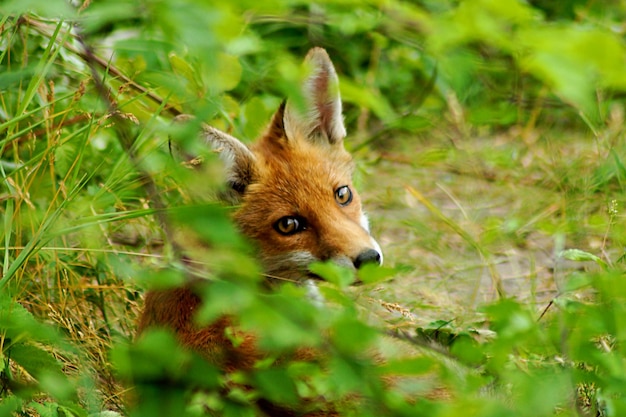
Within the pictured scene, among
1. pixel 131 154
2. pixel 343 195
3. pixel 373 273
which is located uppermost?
pixel 373 273

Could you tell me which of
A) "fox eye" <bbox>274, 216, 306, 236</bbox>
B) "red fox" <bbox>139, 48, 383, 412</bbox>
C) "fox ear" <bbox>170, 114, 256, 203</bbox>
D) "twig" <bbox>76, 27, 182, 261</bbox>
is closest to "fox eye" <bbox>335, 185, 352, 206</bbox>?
"red fox" <bbox>139, 48, 383, 412</bbox>

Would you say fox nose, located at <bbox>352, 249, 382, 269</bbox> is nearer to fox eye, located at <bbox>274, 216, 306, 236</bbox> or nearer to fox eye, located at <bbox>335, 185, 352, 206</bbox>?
fox eye, located at <bbox>274, 216, 306, 236</bbox>

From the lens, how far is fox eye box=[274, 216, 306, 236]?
3715mm

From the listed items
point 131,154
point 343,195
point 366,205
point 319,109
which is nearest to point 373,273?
point 131,154

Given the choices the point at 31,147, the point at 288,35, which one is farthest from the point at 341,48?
the point at 31,147

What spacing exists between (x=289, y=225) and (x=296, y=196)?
0.46ft

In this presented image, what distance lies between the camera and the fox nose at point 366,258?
3469 mm

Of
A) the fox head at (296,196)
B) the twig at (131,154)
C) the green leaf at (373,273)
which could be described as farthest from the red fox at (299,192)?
the green leaf at (373,273)

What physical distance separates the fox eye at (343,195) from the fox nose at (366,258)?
45cm

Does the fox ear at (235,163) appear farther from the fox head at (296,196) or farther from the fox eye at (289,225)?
the fox eye at (289,225)

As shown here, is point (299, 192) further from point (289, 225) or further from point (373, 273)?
point (373, 273)

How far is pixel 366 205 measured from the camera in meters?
5.62

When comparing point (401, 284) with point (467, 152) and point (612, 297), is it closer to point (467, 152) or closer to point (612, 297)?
point (467, 152)

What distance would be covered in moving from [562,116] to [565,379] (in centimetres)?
530
